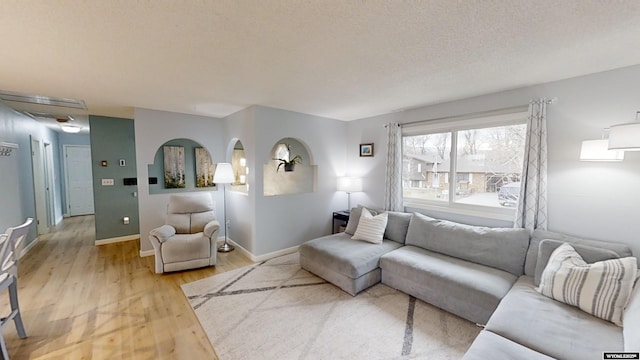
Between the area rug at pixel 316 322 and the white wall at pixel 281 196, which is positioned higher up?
the white wall at pixel 281 196

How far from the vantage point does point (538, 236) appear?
8.45 ft

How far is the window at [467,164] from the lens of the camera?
3.06 m

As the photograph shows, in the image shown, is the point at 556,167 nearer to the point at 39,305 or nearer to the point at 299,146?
the point at 299,146

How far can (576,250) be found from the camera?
7.22 ft

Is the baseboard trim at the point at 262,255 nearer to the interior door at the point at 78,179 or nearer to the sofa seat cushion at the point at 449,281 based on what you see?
the sofa seat cushion at the point at 449,281

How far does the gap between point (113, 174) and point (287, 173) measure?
334 cm

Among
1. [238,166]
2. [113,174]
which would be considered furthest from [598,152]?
[113,174]

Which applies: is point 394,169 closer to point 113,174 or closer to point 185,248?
point 185,248

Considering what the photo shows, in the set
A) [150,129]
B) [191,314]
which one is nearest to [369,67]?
[191,314]

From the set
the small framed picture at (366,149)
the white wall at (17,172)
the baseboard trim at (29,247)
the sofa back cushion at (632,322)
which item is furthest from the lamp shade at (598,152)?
the baseboard trim at (29,247)

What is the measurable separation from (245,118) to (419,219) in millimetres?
3049

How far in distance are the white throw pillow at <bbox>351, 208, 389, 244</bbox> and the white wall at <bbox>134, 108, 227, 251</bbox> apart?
3.15 meters

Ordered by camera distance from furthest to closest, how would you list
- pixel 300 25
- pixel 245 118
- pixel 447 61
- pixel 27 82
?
pixel 245 118 < pixel 27 82 < pixel 447 61 < pixel 300 25

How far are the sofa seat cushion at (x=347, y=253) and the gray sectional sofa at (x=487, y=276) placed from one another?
0.04ft
